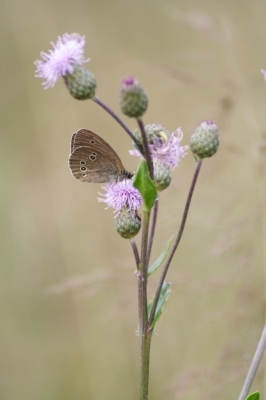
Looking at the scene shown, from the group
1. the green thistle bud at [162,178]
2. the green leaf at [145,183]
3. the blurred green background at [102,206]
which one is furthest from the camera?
the blurred green background at [102,206]

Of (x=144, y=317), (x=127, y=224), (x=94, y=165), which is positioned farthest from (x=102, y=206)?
(x=144, y=317)

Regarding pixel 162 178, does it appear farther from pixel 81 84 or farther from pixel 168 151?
pixel 81 84

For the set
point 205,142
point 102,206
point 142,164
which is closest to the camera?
point 142,164

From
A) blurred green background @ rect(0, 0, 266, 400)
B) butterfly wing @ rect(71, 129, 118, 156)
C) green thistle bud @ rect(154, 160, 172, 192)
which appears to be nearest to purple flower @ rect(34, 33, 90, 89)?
butterfly wing @ rect(71, 129, 118, 156)

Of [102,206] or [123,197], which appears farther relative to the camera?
[102,206]

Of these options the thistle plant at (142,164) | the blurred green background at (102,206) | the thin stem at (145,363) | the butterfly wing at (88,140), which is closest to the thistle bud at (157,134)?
the thistle plant at (142,164)

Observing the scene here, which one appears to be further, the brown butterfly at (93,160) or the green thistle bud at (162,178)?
the brown butterfly at (93,160)

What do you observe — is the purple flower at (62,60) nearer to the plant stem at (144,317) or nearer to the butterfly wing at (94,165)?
the butterfly wing at (94,165)

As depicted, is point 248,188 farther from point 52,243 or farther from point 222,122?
point 52,243

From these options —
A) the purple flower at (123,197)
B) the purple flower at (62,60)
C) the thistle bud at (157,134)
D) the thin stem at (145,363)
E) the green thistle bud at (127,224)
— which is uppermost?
the purple flower at (62,60)
